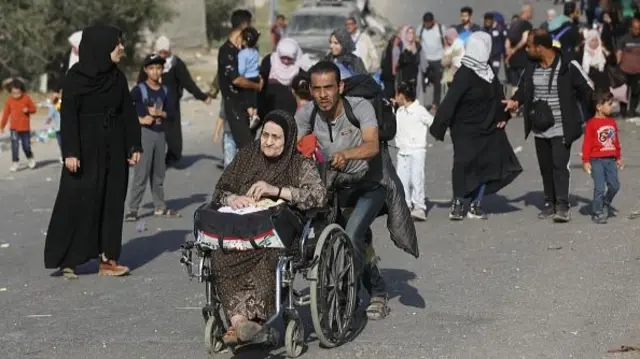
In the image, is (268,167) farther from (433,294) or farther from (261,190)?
(433,294)

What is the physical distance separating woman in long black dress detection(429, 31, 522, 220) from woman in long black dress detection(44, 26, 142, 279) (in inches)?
138

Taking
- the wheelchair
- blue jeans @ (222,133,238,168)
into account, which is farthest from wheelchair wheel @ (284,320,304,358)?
blue jeans @ (222,133,238,168)

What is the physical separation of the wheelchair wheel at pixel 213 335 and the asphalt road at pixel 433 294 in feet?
0.64

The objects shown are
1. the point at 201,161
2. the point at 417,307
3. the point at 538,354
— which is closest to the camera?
the point at 538,354

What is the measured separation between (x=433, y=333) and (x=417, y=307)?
78 centimetres

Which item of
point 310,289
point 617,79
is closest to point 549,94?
point 310,289

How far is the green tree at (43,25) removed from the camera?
25828 mm

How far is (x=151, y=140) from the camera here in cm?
1345

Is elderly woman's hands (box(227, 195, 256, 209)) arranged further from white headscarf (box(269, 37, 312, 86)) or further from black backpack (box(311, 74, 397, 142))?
white headscarf (box(269, 37, 312, 86))

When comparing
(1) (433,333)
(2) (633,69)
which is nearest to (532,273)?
(1) (433,333)

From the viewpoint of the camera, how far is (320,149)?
26.4 ft

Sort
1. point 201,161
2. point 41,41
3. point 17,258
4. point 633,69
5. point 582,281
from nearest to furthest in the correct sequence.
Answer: point 582,281
point 17,258
point 201,161
point 633,69
point 41,41

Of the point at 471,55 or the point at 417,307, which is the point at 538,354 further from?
the point at 471,55

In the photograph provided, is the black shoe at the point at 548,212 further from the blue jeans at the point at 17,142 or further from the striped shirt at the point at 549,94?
the blue jeans at the point at 17,142
